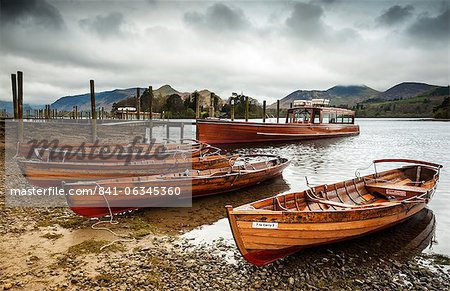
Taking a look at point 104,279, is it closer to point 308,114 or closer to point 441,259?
point 441,259

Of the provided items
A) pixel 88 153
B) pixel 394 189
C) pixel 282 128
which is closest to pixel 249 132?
pixel 282 128

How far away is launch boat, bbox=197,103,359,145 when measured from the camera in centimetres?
2755

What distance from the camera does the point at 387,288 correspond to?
17.2 ft

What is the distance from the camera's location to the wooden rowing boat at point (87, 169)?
10203mm

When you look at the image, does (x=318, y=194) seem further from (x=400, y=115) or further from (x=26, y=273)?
(x=400, y=115)

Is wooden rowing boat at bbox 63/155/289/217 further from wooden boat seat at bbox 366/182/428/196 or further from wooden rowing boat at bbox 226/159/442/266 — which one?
wooden boat seat at bbox 366/182/428/196

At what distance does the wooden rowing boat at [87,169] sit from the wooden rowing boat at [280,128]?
14.9 meters

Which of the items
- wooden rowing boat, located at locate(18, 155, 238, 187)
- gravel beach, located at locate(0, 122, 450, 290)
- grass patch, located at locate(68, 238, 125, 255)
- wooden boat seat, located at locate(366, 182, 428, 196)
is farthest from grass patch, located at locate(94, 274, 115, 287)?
wooden boat seat, located at locate(366, 182, 428, 196)

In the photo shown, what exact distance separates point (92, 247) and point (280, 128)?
24.9 m

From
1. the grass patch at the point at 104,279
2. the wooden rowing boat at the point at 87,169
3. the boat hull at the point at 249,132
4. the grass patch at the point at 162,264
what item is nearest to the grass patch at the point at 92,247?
the grass patch at the point at 162,264

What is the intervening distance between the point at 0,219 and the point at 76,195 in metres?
2.21

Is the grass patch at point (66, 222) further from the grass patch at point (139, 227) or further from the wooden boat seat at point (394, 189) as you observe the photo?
the wooden boat seat at point (394, 189)

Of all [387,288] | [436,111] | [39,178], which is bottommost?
[387,288]

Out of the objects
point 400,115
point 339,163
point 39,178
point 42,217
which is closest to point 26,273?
point 42,217
